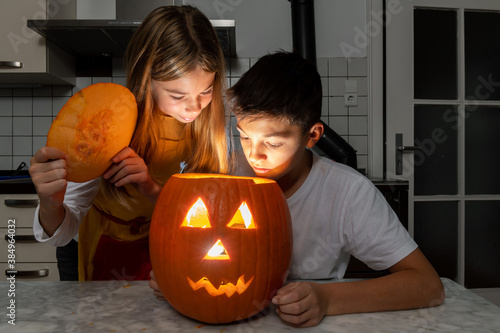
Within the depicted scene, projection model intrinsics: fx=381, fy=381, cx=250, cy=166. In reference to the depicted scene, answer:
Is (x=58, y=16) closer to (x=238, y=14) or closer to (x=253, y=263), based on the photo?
(x=238, y=14)

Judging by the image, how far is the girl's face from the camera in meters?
0.86

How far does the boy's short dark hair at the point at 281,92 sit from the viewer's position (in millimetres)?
794

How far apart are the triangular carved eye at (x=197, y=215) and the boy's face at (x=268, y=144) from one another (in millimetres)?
237

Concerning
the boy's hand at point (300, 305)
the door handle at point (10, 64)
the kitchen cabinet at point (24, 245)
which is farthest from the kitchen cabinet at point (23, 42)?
the boy's hand at point (300, 305)

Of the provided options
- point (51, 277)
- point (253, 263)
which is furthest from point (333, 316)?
point (51, 277)

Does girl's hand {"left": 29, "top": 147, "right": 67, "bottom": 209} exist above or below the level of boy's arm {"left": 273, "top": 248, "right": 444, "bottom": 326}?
above

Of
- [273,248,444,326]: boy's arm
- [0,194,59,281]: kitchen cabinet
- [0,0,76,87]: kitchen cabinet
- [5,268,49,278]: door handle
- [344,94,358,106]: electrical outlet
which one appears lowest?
[5,268,49,278]: door handle

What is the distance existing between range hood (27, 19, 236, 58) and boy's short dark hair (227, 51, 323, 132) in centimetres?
91

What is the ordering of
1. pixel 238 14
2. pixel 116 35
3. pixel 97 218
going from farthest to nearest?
pixel 238 14, pixel 116 35, pixel 97 218

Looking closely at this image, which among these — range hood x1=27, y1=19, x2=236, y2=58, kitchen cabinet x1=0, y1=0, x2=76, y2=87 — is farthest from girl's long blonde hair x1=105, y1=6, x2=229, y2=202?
kitchen cabinet x1=0, y1=0, x2=76, y2=87

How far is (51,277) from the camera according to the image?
1682 mm

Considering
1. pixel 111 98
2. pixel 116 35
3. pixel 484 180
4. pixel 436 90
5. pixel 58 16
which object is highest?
pixel 58 16

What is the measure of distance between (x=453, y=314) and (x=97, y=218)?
2.71 ft

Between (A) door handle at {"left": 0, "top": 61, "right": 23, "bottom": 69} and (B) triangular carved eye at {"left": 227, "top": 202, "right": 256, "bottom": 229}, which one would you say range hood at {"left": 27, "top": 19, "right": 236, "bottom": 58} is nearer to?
(A) door handle at {"left": 0, "top": 61, "right": 23, "bottom": 69}
